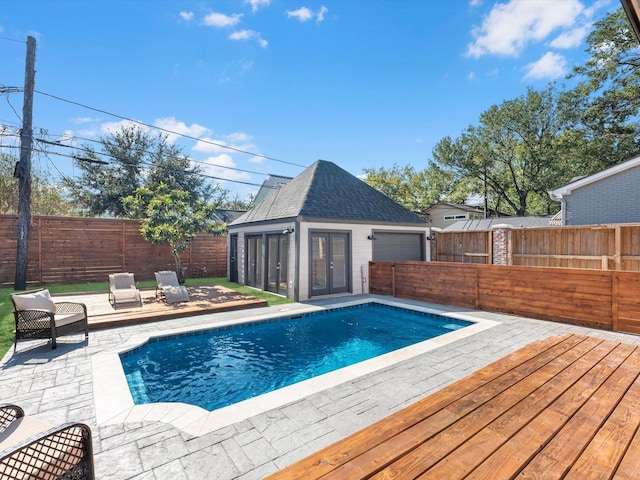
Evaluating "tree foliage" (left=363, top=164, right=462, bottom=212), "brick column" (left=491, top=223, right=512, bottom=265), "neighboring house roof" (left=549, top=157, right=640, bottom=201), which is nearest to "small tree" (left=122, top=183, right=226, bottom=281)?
"brick column" (left=491, top=223, right=512, bottom=265)

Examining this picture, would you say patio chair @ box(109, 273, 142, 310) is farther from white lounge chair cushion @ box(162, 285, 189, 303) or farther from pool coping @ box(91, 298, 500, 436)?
pool coping @ box(91, 298, 500, 436)

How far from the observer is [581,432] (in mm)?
1811

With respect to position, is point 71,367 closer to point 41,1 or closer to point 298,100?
point 41,1

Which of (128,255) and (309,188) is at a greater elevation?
(309,188)

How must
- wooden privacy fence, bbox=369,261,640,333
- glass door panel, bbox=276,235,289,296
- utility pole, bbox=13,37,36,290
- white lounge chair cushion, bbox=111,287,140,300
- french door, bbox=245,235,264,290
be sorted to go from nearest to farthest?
1. wooden privacy fence, bbox=369,261,640,333
2. white lounge chair cushion, bbox=111,287,140,300
3. glass door panel, bbox=276,235,289,296
4. utility pole, bbox=13,37,36,290
5. french door, bbox=245,235,264,290

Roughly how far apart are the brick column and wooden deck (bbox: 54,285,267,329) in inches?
322

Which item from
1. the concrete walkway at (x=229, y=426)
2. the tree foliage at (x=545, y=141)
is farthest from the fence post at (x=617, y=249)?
the tree foliage at (x=545, y=141)

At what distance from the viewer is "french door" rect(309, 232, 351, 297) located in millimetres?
10219

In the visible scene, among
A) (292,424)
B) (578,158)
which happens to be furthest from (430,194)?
(292,424)

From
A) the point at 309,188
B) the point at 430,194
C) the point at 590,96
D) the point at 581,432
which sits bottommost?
the point at 581,432

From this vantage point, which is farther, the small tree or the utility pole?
the small tree

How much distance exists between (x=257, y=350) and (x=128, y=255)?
9.84 metres

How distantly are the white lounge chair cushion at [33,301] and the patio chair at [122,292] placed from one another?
2356 millimetres

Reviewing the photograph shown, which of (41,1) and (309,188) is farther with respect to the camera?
(309,188)
